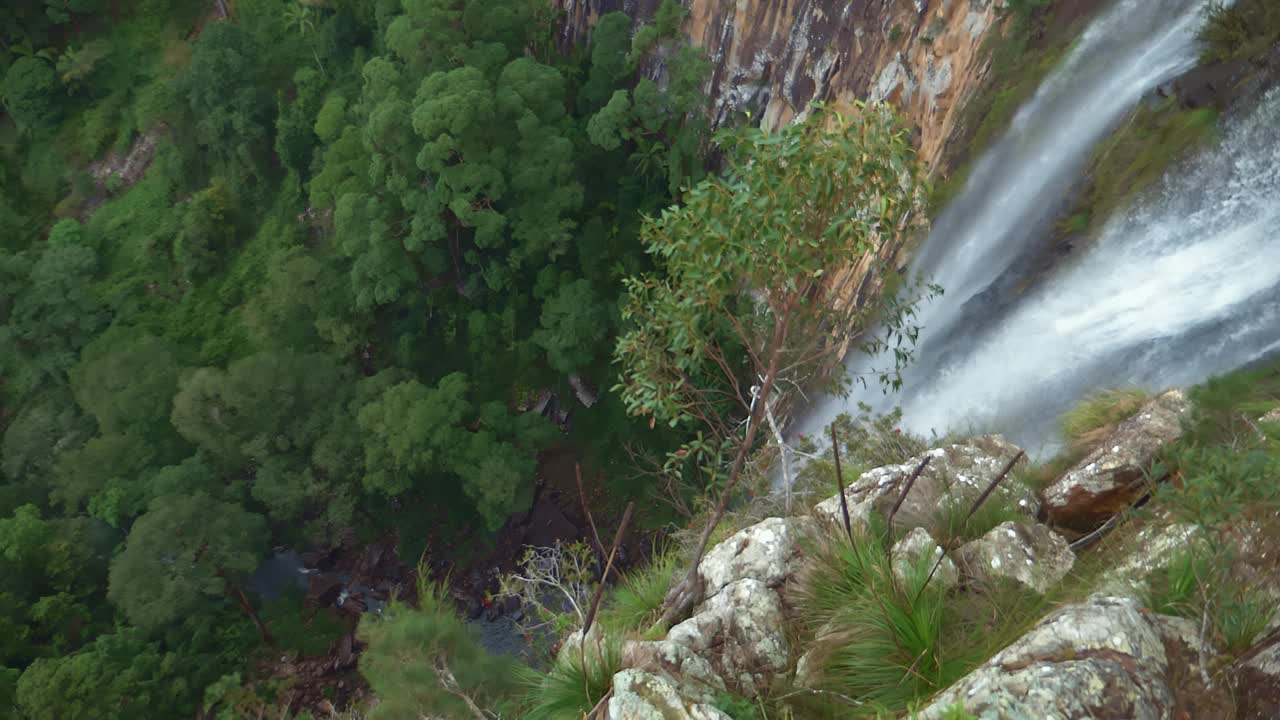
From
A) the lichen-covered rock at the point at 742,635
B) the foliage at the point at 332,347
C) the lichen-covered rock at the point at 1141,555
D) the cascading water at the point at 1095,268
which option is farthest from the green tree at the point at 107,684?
the lichen-covered rock at the point at 1141,555

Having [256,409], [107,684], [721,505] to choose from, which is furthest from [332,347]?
[721,505]

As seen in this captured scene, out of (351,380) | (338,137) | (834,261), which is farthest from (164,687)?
(834,261)

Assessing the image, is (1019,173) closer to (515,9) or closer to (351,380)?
(515,9)

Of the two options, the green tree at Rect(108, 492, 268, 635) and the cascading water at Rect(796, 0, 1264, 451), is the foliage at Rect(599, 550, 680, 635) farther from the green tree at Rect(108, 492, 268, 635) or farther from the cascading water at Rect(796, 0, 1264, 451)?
the green tree at Rect(108, 492, 268, 635)

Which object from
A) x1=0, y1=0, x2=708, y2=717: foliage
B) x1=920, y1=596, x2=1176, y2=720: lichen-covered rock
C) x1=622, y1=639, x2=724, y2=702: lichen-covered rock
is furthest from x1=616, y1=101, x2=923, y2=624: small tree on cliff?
x1=0, y1=0, x2=708, y2=717: foliage

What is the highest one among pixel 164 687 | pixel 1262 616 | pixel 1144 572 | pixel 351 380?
pixel 1262 616

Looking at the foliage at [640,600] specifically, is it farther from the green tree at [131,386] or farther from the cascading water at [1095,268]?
the green tree at [131,386]
